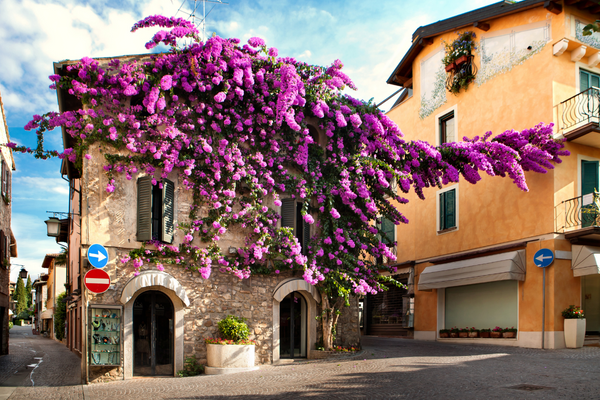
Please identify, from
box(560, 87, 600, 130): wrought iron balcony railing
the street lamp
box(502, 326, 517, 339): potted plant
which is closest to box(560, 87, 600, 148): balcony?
box(560, 87, 600, 130): wrought iron balcony railing

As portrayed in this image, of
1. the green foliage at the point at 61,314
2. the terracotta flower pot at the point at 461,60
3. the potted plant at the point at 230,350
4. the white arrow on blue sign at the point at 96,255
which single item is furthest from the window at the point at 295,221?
the green foliage at the point at 61,314

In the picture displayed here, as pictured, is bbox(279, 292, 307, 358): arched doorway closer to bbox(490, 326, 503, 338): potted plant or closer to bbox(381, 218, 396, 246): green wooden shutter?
bbox(490, 326, 503, 338): potted plant

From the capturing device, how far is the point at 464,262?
57.6ft

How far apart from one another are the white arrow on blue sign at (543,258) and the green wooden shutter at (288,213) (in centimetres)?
702

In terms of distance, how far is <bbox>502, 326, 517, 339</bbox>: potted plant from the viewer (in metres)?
15.5

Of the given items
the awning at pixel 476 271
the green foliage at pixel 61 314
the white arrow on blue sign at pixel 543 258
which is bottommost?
the green foliage at pixel 61 314

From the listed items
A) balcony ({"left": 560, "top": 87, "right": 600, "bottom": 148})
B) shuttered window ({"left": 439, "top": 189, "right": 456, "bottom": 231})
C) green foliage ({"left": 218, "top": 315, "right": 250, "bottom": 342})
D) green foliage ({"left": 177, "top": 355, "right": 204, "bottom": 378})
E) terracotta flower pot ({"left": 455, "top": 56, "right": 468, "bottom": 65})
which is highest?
terracotta flower pot ({"left": 455, "top": 56, "right": 468, "bottom": 65})

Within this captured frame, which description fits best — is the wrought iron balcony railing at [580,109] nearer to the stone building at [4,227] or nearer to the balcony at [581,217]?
the balcony at [581,217]

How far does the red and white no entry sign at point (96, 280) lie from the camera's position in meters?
9.30

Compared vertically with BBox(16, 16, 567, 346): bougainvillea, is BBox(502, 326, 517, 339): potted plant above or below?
below

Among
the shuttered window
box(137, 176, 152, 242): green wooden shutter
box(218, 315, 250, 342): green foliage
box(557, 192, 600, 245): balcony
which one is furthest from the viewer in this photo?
the shuttered window

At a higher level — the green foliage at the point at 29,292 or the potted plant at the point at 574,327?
the potted plant at the point at 574,327

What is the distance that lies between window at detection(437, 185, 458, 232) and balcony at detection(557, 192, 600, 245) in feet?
14.2

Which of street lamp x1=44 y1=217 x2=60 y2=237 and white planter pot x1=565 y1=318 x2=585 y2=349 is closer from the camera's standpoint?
white planter pot x1=565 y1=318 x2=585 y2=349
